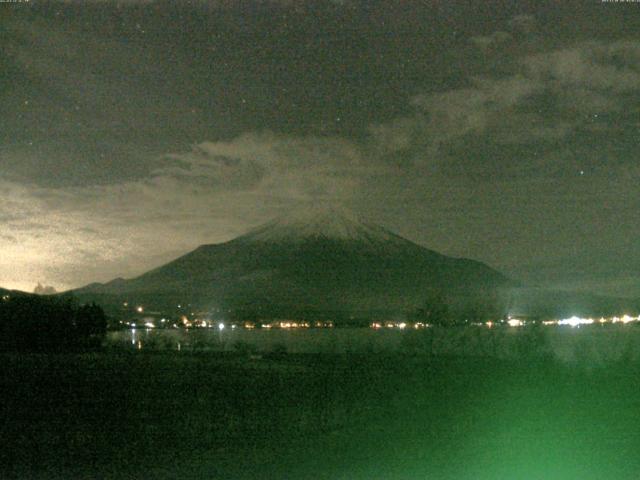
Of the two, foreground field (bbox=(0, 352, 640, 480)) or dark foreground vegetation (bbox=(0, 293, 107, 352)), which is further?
dark foreground vegetation (bbox=(0, 293, 107, 352))

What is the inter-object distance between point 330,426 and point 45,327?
47.3 meters

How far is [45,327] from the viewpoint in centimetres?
5906

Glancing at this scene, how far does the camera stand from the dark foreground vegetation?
187 ft

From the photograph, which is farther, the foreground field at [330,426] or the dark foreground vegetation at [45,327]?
the dark foreground vegetation at [45,327]

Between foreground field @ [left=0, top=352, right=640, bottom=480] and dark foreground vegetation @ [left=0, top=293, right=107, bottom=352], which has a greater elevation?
dark foreground vegetation @ [left=0, top=293, right=107, bottom=352]

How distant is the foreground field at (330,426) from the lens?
1207 centimetres

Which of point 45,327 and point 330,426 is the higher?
point 45,327

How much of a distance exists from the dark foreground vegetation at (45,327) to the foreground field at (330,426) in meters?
30.7

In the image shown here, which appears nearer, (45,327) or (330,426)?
(330,426)

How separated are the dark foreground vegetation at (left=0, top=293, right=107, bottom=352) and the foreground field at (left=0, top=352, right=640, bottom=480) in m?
30.7

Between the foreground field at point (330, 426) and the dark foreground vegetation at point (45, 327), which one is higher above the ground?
the dark foreground vegetation at point (45, 327)

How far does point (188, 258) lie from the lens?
18712 cm

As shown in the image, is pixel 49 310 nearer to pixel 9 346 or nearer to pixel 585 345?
pixel 9 346

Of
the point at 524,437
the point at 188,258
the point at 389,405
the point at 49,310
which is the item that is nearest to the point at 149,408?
the point at 389,405
